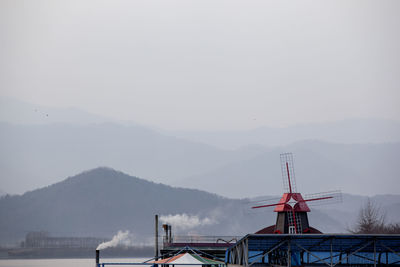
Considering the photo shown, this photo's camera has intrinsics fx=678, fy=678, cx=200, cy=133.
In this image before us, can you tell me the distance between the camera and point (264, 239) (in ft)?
155

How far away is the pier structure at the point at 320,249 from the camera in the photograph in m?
46.9

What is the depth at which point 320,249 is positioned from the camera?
5031 cm

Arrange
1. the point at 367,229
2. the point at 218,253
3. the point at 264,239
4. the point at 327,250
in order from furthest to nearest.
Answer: the point at 367,229 → the point at 218,253 → the point at 327,250 → the point at 264,239

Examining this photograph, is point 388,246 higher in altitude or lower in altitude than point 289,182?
lower

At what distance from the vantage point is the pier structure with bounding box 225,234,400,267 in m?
46.9

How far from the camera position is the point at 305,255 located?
5384 cm

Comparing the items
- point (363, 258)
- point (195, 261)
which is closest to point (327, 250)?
point (363, 258)

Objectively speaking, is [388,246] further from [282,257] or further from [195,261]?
[195,261]

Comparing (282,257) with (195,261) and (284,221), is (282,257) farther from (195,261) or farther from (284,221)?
(284,221)

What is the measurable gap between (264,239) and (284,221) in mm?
32231

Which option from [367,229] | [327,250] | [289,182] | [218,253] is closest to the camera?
[327,250]

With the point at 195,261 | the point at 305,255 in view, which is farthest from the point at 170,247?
the point at 305,255

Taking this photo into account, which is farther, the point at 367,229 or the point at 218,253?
the point at 367,229

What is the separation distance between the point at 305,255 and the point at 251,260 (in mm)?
5902
